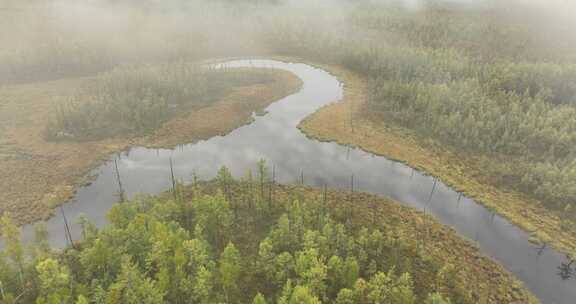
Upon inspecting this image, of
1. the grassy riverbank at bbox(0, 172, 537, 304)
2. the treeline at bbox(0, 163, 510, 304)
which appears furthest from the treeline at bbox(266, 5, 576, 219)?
the treeline at bbox(0, 163, 510, 304)

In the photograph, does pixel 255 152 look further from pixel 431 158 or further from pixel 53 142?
pixel 53 142

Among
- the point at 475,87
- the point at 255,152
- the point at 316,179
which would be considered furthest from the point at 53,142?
the point at 475,87

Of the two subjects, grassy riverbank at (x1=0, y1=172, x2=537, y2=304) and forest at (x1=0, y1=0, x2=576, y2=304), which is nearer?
grassy riverbank at (x1=0, y1=172, x2=537, y2=304)

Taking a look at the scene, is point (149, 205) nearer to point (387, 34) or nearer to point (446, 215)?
point (446, 215)

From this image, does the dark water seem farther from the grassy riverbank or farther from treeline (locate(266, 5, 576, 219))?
treeline (locate(266, 5, 576, 219))

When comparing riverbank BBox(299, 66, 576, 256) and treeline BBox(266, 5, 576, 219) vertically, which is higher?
treeline BBox(266, 5, 576, 219)

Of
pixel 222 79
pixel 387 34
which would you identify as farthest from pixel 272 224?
pixel 387 34
